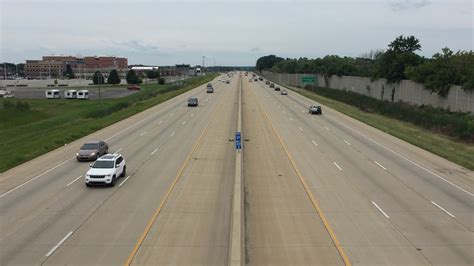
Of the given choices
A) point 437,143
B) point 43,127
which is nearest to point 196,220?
point 437,143

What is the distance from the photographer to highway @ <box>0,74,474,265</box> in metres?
15.1

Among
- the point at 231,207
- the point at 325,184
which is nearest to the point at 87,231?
the point at 231,207

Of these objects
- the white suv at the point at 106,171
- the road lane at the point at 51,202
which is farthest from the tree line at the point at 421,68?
the white suv at the point at 106,171

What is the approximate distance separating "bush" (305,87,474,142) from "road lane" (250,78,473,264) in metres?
17.0

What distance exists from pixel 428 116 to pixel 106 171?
4247 cm

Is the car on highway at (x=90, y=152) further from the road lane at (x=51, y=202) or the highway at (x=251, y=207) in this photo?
the highway at (x=251, y=207)

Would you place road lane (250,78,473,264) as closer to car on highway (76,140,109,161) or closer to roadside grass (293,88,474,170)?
roadside grass (293,88,474,170)

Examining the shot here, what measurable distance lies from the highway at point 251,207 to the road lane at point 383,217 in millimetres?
52

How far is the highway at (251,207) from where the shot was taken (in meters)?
15.1

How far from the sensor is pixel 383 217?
62.8 feet

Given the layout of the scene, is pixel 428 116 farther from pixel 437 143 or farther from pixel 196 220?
pixel 196 220

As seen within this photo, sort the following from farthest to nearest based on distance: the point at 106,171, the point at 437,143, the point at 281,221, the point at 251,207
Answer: the point at 437,143
the point at 106,171
the point at 251,207
the point at 281,221

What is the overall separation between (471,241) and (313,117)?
1780 inches

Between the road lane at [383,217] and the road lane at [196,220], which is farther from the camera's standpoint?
the road lane at [383,217]
